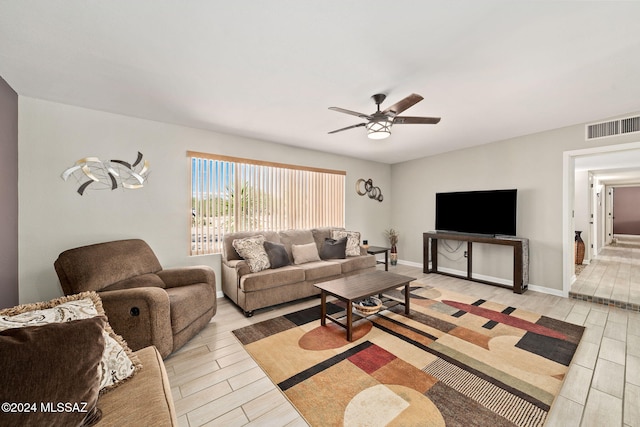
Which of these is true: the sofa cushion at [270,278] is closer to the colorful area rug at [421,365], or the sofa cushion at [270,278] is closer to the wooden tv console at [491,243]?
the colorful area rug at [421,365]

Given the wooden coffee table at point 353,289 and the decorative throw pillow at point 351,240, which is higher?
the decorative throw pillow at point 351,240

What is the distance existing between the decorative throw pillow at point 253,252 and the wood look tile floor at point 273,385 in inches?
26.0

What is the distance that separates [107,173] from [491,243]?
5729mm

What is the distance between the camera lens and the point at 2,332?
0.99m

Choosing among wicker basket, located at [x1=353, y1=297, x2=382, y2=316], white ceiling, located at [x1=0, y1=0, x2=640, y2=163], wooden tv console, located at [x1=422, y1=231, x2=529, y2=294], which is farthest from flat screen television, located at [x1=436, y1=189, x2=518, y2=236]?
wicker basket, located at [x1=353, y1=297, x2=382, y2=316]

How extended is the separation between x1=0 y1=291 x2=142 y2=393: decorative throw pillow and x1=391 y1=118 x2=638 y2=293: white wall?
17.4 feet

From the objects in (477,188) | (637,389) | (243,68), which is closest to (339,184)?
(477,188)

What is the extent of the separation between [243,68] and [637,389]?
13.0 feet

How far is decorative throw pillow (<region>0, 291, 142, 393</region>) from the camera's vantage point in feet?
3.85

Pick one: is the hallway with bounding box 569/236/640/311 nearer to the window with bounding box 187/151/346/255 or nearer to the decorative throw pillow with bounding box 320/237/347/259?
the decorative throw pillow with bounding box 320/237/347/259

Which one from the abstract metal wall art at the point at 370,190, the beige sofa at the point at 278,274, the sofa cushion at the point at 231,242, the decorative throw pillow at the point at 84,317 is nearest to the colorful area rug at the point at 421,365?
the beige sofa at the point at 278,274

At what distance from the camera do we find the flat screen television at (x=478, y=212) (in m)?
4.29

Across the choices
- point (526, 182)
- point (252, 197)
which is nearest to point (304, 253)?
point (252, 197)

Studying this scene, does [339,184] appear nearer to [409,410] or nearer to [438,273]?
[438,273]
